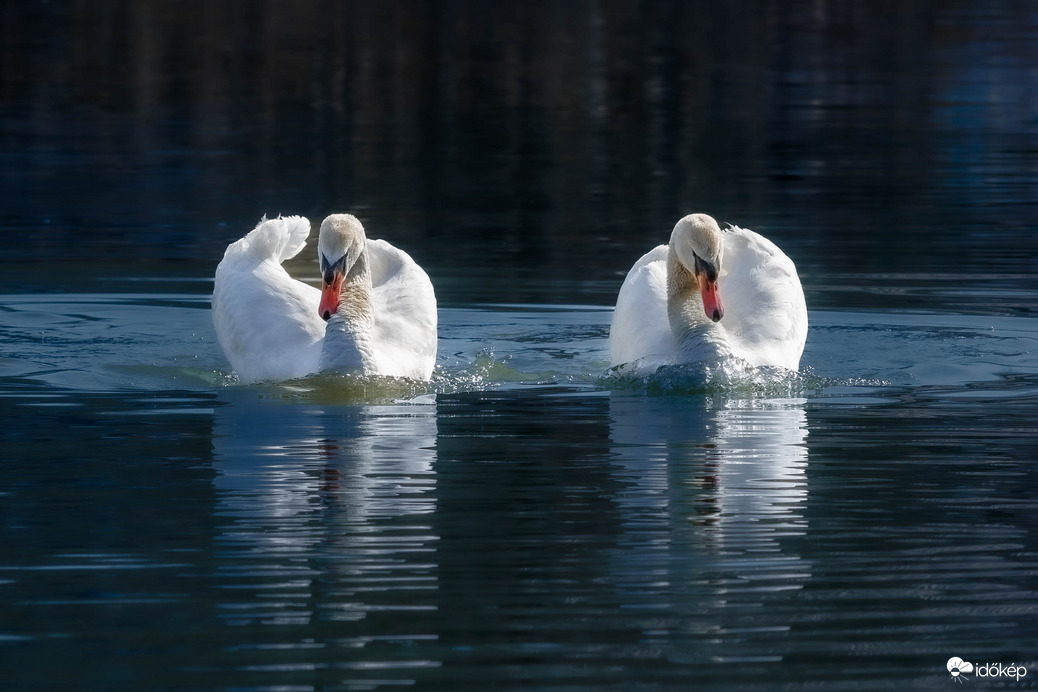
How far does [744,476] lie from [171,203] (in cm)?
1153

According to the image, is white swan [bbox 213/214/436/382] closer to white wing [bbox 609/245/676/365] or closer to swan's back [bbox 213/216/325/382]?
swan's back [bbox 213/216/325/382]

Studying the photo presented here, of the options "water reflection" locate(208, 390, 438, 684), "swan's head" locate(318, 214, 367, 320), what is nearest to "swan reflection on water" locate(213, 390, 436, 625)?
"water reflection" locate(208, 390, 438, 684)

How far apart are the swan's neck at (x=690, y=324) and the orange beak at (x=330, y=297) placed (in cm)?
188

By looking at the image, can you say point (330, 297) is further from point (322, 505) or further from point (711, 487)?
point (711, 487)

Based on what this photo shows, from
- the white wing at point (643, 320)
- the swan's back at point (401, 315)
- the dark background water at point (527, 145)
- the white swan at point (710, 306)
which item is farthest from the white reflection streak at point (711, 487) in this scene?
the dark background water at point (527, 145)

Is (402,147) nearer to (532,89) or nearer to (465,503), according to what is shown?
(532,89)

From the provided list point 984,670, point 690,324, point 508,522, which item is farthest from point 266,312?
point 984,670

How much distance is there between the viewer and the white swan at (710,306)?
35.8 ft

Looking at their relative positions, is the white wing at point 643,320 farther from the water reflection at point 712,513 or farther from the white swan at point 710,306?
the water reflection at point 712,513

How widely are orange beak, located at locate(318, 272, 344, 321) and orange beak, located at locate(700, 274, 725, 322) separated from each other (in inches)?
79.5

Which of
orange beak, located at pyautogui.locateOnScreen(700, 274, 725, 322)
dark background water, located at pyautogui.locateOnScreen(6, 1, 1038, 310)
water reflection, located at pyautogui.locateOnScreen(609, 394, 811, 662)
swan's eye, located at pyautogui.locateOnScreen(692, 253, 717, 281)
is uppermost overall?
dark background water, located at pyautogui.locateOnScreen(6, 1, 1038, 310)

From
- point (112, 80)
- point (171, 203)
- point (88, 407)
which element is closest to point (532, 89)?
point (112, 80)

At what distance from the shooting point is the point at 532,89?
30297mm

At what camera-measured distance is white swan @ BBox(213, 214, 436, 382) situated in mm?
10797
